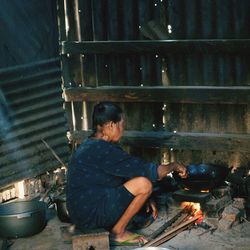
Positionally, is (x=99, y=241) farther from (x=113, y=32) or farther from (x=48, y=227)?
(x=113, y=32)

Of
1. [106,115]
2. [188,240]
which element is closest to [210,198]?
[188,240]

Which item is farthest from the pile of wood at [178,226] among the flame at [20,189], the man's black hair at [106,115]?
the flame at [20,189]

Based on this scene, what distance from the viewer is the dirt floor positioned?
5.79 meters

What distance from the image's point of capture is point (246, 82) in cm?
725

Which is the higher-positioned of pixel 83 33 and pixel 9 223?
pixel 83 33

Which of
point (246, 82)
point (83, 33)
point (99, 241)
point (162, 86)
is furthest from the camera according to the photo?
point (83, 33)

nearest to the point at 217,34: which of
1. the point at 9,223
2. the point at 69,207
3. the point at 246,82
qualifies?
the point at 246,82

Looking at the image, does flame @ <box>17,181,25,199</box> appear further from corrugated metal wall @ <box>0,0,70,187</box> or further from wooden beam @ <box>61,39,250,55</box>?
wooden beam @ <box>61,39,250,55</box>

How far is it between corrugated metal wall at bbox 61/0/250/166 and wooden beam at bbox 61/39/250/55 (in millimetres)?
128

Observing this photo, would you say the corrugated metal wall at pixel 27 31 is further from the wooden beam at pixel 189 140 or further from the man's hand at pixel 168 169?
the man's hand at pixel 168 169

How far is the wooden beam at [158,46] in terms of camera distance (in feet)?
23.3

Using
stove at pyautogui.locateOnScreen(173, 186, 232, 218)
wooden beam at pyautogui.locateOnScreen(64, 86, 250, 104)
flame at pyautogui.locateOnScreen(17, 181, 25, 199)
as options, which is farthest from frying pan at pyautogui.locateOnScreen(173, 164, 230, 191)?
flame at pyautogui.locateOnScreen(17, 181, 25, 199)

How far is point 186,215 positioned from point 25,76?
11.3ft

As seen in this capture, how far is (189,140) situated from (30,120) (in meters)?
2.64
